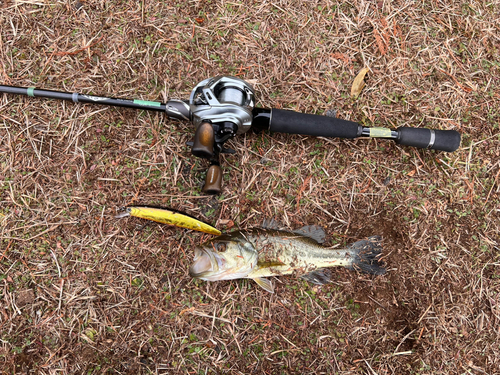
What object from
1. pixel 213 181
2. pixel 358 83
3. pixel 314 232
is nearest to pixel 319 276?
pixel 314 232

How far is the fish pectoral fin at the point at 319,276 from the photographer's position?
113 inches

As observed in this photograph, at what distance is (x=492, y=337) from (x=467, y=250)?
882mm

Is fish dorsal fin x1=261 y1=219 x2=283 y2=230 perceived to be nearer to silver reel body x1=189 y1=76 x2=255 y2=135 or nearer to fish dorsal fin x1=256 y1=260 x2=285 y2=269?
fish dorsal fin x1=256 y1=260 x2=285 y2=269

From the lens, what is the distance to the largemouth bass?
266 cm

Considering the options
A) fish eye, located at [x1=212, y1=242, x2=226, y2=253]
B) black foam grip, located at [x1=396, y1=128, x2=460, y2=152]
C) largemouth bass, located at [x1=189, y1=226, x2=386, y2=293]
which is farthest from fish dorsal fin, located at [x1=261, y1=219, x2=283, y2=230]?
black foam grip, located at [x1=396, y1=128, x2=460, y2=152]

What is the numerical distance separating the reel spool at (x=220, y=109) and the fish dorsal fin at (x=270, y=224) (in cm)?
63

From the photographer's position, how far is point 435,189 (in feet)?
10.2

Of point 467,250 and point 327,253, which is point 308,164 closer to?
point 327,253

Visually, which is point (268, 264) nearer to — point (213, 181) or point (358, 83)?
point (213, 181)

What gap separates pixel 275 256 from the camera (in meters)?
2.79

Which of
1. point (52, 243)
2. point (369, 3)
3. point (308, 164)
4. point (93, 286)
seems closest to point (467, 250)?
point (308, 164)

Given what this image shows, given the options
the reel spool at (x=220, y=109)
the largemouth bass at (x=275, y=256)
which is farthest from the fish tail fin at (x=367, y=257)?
the reel spool at (x=220, y=109)

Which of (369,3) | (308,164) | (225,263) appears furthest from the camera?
(369,3)

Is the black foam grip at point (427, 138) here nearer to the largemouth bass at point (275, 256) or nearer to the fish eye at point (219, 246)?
the largemouth bass at point (275, 256)
